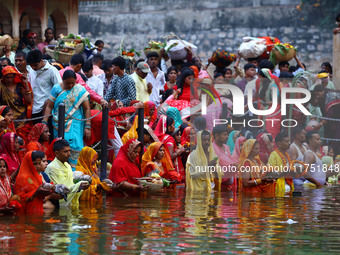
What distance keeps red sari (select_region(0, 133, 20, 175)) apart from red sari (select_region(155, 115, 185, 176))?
11.0ft

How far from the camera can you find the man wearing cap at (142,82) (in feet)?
51.9

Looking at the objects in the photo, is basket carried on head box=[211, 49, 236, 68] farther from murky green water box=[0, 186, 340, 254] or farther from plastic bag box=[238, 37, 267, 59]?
murky green water box=[0, 186, 340, 254]

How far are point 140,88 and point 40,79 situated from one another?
2805mm

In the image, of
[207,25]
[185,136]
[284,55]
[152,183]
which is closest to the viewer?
[152,183]

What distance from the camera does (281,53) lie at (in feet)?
63.4

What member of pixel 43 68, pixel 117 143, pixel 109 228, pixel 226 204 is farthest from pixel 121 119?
pixel 109 228

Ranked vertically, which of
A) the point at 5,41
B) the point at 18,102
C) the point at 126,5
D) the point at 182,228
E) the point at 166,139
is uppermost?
the point at 126,5

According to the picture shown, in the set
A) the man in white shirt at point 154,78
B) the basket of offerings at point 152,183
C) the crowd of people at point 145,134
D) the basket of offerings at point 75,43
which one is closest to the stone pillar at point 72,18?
the crowd of people at point 145,134

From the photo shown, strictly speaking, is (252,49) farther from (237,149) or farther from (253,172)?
(253,172)

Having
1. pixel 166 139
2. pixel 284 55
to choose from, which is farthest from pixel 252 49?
pixel 166 139

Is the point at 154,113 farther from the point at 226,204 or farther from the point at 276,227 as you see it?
the point at 276,227

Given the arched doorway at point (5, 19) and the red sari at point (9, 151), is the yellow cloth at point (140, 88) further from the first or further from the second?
the red sari at point (9, 151)

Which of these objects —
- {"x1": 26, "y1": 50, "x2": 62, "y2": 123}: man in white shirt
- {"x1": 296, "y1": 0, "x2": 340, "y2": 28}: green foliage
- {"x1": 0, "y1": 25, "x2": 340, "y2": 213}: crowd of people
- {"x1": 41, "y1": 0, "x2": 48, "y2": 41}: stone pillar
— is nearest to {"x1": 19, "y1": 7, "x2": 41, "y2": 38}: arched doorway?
{"x1": 41, "y1": 0, "x2": 48, "y2": 41}: stone pillar

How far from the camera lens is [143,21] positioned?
30547 mm
